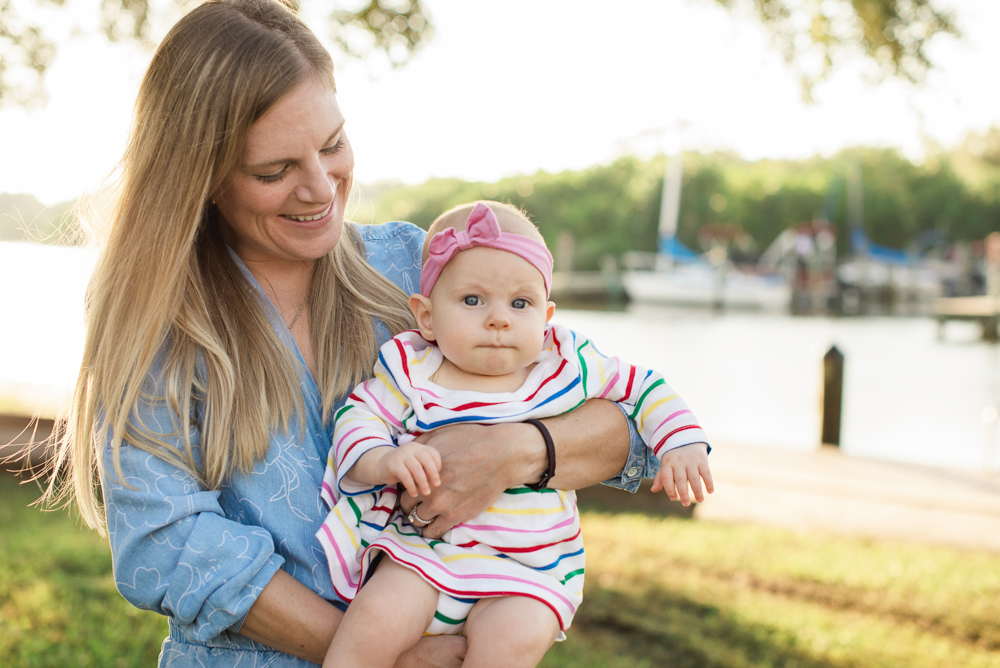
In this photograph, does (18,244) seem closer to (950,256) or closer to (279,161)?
(279,161)

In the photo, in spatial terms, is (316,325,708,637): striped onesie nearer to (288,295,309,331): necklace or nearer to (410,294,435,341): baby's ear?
(410,294,435,341): baby's ear

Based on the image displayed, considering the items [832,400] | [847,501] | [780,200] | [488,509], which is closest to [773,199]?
[780,200]

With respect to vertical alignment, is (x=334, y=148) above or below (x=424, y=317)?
above

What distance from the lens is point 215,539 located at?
5.17ft

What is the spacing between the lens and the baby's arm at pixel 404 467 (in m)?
1.57

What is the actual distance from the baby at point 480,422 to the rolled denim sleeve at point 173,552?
0.66ft

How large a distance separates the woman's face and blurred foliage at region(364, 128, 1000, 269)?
184 feet

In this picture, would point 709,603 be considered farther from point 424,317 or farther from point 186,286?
point 186,286

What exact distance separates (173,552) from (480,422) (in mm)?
676

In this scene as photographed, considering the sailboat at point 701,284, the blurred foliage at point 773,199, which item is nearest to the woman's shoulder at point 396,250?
the sailboat at point 701,284

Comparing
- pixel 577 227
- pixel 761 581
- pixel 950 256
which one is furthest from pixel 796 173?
pixel 761 581

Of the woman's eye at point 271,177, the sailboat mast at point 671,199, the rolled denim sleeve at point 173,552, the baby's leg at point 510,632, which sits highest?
the sailboat mast at point 671,199

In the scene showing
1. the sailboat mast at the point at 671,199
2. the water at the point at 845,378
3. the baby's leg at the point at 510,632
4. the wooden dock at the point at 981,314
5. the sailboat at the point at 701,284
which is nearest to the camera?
the baby's leg at the point at 510,632

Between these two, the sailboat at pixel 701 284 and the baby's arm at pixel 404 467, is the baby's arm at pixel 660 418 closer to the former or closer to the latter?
the baby's arm at pixel 404 467
